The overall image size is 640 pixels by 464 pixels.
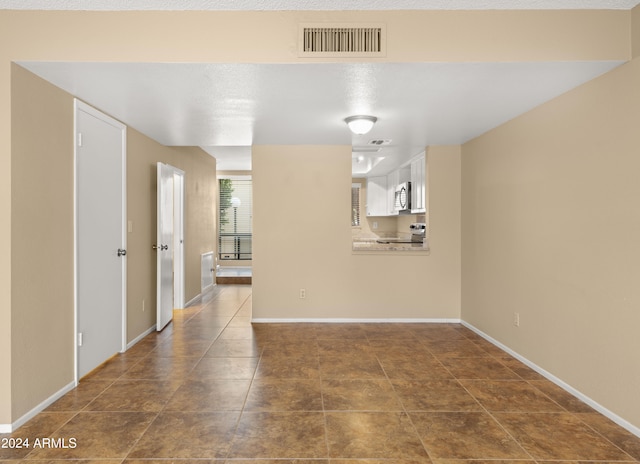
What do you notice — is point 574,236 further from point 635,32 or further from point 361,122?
point 361,122

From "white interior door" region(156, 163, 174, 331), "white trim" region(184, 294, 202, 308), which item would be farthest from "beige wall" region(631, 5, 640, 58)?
"white trim" region(184, 294, 202, 308)

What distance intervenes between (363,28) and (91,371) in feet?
11.1

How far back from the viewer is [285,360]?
11.3 feet

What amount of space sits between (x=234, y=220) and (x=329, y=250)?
17.3ft

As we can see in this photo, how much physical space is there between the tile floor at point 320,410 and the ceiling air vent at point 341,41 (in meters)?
2.29

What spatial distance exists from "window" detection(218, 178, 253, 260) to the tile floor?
5.61m

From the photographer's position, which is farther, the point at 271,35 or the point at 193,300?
the point at 193,300

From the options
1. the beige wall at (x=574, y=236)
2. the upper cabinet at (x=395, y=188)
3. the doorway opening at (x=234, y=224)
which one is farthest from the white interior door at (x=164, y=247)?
the doorway opening at (x=234, y=224)

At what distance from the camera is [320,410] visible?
8.27 ft

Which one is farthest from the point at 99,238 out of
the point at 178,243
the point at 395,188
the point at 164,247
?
the point at 395,188

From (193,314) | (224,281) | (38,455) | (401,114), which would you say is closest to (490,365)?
(401,114)

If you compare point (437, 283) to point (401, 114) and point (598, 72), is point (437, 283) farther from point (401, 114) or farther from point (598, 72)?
point (598, 72)

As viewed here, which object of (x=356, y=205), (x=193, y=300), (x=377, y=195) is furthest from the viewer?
(x=356, y=205)

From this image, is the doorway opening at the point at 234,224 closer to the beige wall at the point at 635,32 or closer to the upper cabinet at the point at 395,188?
the upper cabinet at the point at 395,188
